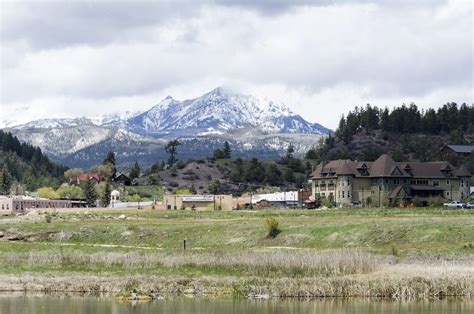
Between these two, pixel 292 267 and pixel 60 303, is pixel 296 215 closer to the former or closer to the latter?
pixel 292 267

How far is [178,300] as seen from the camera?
6881 centimetres

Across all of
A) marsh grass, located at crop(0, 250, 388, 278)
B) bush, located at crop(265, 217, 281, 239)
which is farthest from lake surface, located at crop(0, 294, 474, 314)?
bush, located at crop(265, 217, 281, 239)

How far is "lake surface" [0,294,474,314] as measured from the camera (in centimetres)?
6275

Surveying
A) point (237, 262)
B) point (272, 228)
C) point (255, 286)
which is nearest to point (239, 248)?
point (272, 228)

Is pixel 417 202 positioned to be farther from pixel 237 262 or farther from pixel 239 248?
pixel 237 262

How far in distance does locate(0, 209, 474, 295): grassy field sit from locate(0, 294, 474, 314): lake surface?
11.8 ft

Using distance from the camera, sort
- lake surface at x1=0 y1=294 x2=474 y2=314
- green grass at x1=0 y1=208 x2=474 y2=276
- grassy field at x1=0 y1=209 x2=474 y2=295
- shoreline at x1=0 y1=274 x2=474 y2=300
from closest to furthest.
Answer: lake surface at x1=0 y1=294 x2=474 y2=314 → shoreline at x1=0 y1=274 x2=474 y2=300 → grassy field at x1=0 y1=209 x2=474 y2=295 → green grass at x1=0 y1=208 x2=474 y2=276

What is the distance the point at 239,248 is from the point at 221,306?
39.3 m

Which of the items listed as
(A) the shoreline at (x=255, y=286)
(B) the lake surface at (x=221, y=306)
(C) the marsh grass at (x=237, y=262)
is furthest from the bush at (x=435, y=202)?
(B) the lake surface at (x=221, y=306)

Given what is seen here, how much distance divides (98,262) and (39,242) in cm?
3454

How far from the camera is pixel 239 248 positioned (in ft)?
343

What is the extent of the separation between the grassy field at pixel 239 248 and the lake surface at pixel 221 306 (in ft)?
11.8

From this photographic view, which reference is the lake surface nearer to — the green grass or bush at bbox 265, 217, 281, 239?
the green grass

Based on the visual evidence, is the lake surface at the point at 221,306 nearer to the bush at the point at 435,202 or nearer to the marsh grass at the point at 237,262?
the marsh grass at the point at 237,262
